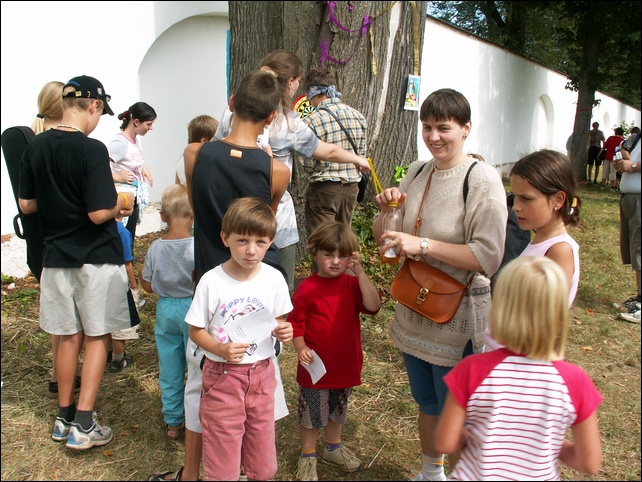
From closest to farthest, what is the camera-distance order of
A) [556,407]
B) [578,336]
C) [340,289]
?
[556,407], [340,289], [578,336]

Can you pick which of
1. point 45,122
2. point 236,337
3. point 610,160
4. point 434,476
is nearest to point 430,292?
point 236,337

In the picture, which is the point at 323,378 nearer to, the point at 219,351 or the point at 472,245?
the point at 219,351

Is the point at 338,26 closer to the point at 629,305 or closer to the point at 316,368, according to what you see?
the point at 316,368

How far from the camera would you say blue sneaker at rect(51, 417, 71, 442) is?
299 centimetres

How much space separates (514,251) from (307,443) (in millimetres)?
1402

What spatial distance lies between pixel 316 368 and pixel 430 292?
0.64m

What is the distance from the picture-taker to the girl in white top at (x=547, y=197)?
6.91ft

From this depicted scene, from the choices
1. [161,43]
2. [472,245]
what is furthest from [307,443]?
[161,43]

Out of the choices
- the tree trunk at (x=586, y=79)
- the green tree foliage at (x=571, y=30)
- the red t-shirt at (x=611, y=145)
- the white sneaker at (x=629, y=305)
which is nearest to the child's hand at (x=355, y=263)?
the white sneaker at (x=629, y=305)

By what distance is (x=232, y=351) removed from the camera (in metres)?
2.11

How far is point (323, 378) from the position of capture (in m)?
2.58

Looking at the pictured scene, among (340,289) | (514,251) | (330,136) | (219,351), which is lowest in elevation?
(219,351)

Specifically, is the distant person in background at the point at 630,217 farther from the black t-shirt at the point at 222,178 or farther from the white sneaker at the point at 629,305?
the black t-shirt at the point at 222,178

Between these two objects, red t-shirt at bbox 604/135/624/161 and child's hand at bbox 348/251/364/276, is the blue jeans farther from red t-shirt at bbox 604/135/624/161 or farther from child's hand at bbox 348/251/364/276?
red t-shirt at bbox 604/135/624/161
